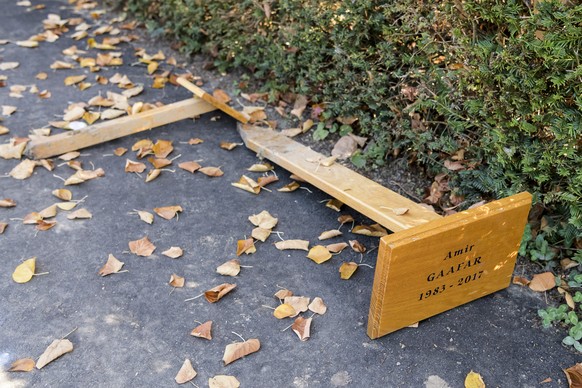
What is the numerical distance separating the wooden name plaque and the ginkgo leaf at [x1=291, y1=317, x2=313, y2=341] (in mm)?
274

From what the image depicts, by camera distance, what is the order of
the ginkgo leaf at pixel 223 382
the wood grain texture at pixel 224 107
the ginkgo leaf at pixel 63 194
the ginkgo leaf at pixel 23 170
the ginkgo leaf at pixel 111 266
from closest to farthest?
1. the ginkgo leaf at pixel 223 382
2. the ginkgo leaf at pixel 111 266
3. the ginkgo leaf at pixel 63 194
4. the ginkgo leaf at pixel 23 170
5. the wood grain texture at pixel 224 107

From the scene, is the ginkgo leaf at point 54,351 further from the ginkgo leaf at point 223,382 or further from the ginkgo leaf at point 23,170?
the ginkgo leaf at point 23,170

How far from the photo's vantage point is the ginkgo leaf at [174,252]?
10.5ft

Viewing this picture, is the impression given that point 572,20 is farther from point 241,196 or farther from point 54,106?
point 54,106

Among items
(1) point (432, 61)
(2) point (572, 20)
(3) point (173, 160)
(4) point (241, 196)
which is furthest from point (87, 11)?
(2) point (572, 20)

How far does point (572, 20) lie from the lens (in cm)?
257

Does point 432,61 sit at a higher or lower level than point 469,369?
higher

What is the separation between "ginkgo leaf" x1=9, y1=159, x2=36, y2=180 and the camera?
3.83m

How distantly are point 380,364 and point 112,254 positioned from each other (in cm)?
147

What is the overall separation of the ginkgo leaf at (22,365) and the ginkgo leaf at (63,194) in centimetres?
124

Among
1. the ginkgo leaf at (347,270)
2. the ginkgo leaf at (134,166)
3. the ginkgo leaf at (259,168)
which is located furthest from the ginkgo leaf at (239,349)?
the ginkgo leaf at (134,166)

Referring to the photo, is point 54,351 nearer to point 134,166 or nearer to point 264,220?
point 264,220

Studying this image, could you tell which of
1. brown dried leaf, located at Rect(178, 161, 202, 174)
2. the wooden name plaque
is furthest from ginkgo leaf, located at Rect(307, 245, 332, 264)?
brown dried leaf, located at Rect(178, 161, 202, 174)

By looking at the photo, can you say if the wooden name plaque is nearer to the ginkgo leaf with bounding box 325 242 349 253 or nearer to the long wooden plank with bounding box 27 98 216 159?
the ginkgo leaf with bounding box 325 242 349 253
